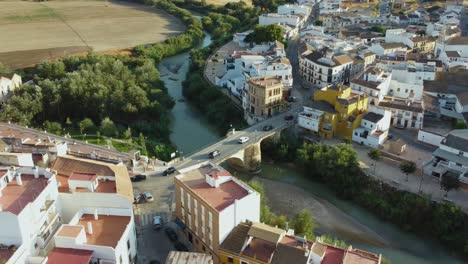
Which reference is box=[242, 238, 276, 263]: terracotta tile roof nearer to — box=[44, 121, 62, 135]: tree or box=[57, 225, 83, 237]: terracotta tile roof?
box=[57, 225, 83, 237]: terracotta tile roof

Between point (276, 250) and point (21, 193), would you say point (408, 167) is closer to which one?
point (276, 250)

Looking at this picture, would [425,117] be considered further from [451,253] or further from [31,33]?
[31,33]

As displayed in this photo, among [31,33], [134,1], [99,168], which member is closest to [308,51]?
[99,168]

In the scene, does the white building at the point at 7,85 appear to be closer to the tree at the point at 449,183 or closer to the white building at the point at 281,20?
the white building at the point at 281,20

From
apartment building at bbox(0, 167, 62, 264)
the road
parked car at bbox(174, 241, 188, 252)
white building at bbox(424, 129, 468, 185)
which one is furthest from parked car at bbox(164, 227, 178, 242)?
white building at bbox(424, 129, 468, 185)

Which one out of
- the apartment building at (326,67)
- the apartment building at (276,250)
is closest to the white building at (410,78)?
the apartment building at (326,67)

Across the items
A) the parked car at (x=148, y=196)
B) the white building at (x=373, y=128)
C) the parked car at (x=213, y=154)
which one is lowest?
the parked car at (x=148, y=196)
